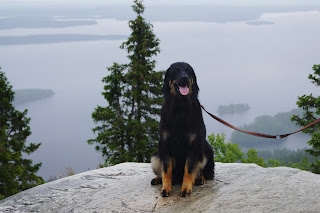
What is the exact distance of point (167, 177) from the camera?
6.04m

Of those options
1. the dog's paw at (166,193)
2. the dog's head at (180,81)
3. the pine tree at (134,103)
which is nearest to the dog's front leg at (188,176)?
the dog's paw at (166,193)

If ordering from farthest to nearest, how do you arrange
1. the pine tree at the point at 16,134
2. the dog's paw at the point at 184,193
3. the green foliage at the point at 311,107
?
the pine tree at the point at 16,134 → the green foliage at the point at 311,107 → the dog's paw at the point at 184,193

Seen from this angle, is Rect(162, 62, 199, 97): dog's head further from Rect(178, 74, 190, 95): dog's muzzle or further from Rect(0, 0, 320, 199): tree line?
Rect(0, 0, 320, 199): tree line

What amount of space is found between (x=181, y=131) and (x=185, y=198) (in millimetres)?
1088

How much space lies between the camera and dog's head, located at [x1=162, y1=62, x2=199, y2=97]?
17.7 ft

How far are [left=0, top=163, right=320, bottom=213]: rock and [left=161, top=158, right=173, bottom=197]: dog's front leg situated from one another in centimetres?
13

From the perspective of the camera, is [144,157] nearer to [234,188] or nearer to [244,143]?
[234,188]

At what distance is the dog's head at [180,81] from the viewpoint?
5.40 meters

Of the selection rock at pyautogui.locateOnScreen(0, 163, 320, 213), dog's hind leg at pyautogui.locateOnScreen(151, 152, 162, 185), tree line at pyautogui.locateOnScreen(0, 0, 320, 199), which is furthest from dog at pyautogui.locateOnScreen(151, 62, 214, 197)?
tree line at pyautogui.locateOnScreen(0, 0, 320, 199)

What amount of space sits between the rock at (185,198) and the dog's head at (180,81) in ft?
5.52

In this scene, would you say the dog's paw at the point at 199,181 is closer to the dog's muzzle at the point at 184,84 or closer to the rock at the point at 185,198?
the rock at the point at 185,198

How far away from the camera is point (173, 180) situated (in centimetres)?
632

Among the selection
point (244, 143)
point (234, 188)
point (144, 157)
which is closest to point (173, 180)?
point (234, 188)

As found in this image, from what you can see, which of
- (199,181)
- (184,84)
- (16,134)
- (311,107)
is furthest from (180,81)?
(16,134)
